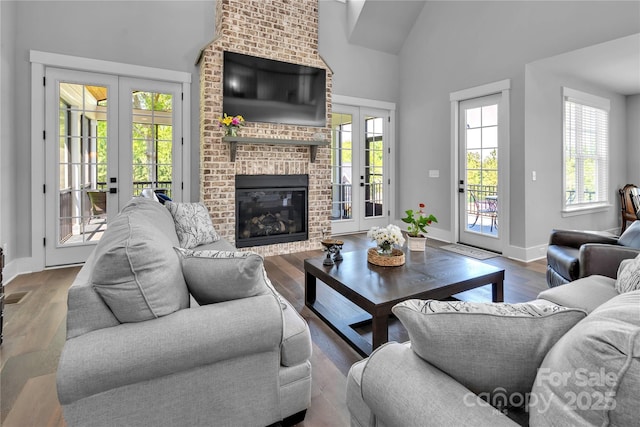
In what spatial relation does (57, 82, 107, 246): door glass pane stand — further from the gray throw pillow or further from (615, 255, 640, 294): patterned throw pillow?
(615, 255, 640, 294): patterned throw pillow

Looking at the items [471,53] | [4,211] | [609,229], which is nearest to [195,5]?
[4,211]

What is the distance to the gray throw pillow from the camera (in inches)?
53.2

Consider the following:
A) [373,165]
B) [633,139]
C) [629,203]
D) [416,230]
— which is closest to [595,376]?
[416,230]

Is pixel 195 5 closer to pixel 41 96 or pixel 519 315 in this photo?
pixel 41 96

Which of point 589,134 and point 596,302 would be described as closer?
point 596,302

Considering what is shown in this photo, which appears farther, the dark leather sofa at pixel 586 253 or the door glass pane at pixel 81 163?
the door glass pane at pixel 81 163

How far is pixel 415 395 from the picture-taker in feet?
2.47

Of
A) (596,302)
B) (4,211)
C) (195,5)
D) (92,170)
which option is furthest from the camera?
(195,5)

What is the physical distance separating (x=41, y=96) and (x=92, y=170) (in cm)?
89

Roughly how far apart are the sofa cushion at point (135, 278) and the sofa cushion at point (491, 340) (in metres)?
0.89

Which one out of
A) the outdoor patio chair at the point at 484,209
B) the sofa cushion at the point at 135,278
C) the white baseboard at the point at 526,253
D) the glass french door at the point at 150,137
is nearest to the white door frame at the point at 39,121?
the glass french door at the point at 150,137

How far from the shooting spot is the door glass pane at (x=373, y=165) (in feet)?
19.5

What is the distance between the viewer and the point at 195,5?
435 centimetres

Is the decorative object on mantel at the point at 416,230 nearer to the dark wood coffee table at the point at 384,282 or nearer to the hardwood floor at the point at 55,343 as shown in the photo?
the dark wood coffee table at the point at 384,282
